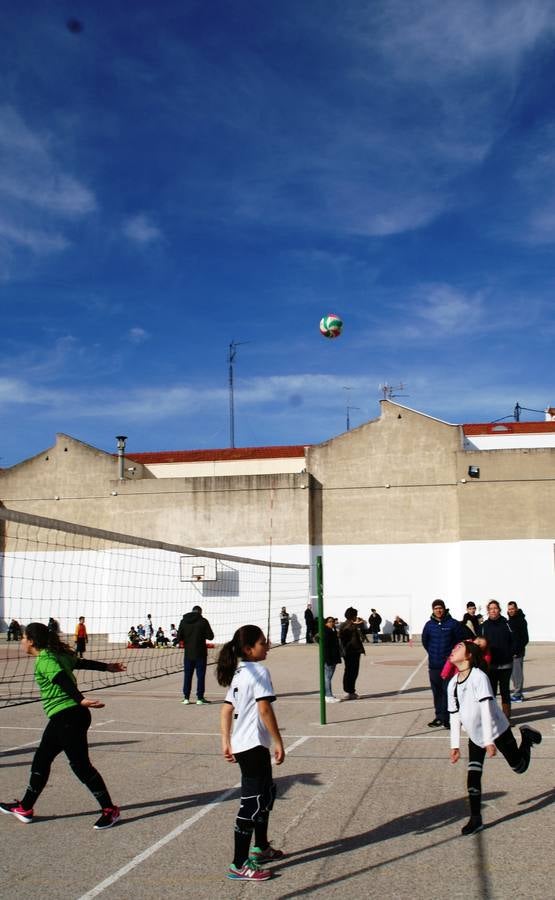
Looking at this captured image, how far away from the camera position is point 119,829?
6.57 metres

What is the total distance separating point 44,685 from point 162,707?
7952 millimetres

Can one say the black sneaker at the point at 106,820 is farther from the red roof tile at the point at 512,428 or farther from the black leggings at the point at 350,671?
the red roof tile at the point at 512,428

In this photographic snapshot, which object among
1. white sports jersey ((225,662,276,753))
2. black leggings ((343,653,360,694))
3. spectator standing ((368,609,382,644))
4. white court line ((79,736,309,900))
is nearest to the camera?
white court line ((79,736,309,900))

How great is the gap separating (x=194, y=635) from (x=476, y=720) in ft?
28.5

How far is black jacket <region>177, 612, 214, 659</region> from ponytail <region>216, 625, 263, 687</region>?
8924 millimetres

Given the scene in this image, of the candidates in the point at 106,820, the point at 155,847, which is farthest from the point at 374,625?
the point at 155,847

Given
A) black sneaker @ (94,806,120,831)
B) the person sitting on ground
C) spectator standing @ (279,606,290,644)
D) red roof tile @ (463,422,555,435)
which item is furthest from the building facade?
black sneaker @ (94,806,120,831)

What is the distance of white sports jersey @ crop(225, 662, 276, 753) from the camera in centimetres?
559

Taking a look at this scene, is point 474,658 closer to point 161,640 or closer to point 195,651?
point 195,651

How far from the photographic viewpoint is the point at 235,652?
5.86 m

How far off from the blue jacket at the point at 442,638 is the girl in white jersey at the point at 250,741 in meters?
6.55

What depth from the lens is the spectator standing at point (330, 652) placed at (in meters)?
14.2

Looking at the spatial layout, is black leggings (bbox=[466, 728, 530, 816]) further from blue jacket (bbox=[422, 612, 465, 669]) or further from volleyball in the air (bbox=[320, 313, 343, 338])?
volleyball in the air (bbox=[320, 313, 343, 338])

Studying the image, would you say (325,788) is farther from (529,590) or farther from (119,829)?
(529,590)
